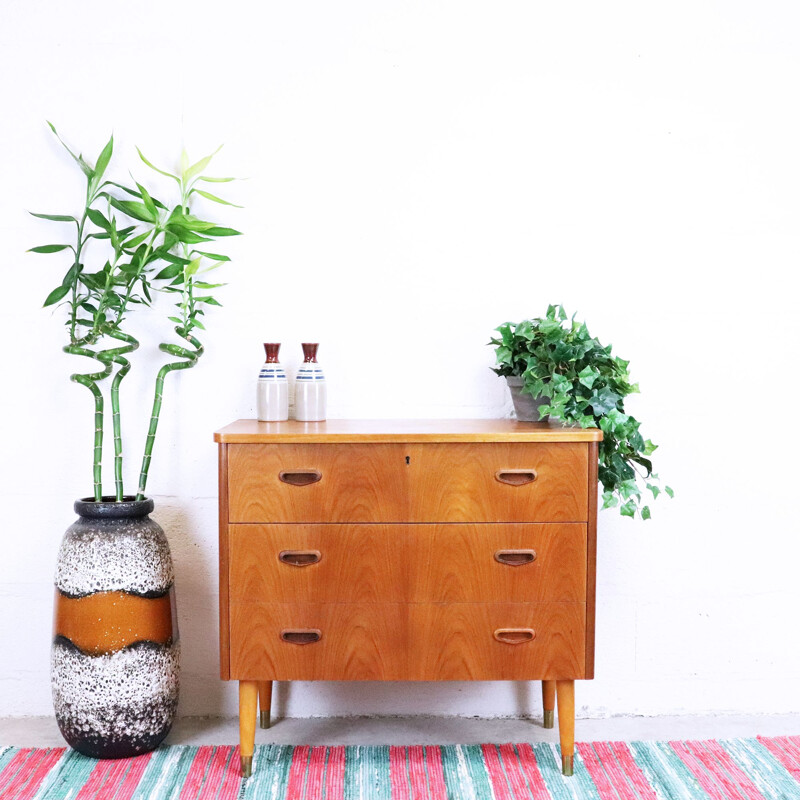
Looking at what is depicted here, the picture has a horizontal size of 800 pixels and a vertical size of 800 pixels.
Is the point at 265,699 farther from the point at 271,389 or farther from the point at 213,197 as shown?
the point at 213,197

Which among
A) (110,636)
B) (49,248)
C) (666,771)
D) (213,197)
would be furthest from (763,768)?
(49,248)

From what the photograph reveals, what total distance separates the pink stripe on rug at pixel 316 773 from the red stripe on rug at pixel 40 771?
671 millimetres

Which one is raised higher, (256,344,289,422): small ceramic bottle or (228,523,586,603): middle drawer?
(256,344,289,422): small ceramic bottle

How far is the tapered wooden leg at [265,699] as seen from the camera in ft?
7.79

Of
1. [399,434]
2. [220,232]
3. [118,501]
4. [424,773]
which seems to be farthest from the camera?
[220,232]

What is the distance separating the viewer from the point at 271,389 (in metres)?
2.31

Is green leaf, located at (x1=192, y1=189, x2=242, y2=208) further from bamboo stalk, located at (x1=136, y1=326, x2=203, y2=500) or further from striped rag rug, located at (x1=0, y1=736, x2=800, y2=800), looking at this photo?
striped rag rug, located at (x1=0, y1=736, x2=800, y2=800)

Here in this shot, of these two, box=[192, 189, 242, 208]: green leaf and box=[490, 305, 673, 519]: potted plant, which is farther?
box=[192, 189, 242, 208]: green leaf

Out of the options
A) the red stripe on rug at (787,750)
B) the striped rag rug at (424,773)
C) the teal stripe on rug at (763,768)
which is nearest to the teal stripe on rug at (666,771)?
the striped rag rug at (424,773)

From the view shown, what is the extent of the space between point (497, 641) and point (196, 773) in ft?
2.80

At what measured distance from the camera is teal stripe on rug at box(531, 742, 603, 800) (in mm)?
2031

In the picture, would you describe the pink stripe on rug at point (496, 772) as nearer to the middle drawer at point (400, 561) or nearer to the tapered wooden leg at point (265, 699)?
the middle drawer at point (400, 561)

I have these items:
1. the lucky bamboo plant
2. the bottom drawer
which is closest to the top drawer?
the bottom drawer

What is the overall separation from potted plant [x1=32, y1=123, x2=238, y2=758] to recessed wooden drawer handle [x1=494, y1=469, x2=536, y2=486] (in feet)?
3.12
